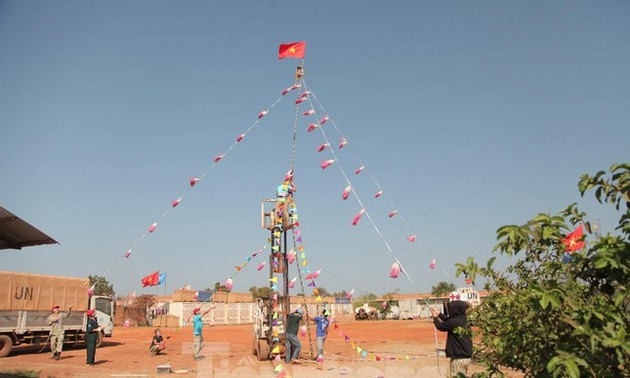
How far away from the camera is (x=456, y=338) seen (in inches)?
285

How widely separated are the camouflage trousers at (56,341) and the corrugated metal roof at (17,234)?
11.5 m

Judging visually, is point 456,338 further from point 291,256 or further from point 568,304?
point 291,256

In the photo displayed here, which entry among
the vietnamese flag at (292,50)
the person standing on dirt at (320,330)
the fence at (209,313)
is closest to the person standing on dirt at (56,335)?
the person standing on dirt at (320,330)

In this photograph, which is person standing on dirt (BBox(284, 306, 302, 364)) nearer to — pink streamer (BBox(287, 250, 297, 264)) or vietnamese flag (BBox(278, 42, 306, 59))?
pink streamer (BBox(287, 250, 297, 264))

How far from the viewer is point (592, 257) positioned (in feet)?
10.3

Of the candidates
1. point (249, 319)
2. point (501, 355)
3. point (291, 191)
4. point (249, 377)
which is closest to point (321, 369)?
point (249, 377)

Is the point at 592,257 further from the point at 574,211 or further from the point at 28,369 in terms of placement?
the point at 28,369

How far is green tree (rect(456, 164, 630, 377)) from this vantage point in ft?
9.23

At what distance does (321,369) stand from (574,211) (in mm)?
12382

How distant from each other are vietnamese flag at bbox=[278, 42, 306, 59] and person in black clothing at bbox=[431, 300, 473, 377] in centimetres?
901

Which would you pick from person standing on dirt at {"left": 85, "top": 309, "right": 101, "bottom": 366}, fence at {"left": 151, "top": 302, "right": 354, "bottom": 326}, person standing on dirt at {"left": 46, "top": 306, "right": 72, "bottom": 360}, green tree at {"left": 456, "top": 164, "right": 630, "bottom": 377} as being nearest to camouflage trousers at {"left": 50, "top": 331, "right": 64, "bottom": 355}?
person standing on dirt at {"left": 46, "top": 306, "right": 72, "bottom": 360}

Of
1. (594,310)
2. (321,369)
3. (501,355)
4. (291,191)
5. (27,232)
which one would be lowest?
(321,369)

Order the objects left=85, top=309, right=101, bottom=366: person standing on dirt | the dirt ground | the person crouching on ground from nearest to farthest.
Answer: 1. the dirt ground
2. left=85, top=309, right=101, bottom=366: person standing on dirt
3. the person crouching on ground

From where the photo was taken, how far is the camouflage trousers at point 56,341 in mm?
17562
